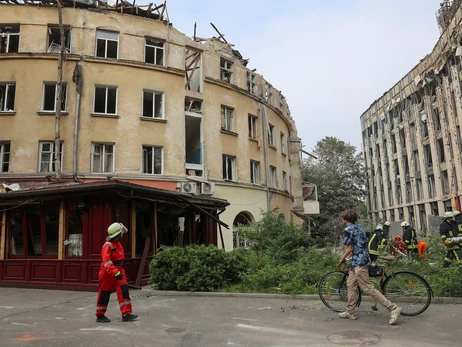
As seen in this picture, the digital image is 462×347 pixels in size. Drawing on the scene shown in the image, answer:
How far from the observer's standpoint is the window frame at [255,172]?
24.2m

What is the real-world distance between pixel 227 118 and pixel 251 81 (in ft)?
13.1

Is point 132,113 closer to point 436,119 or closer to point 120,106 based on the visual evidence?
point 120,106

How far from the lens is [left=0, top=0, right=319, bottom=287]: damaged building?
18.4 m

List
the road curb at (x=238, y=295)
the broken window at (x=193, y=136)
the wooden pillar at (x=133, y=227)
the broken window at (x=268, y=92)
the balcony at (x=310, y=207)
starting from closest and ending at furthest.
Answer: the road curb at (x=238, y=295) < the wooden pillar at (x=133, y=227) < the broken window at (x=193, y=136) < the broken window at (x=268, y=92) < the balcony at (x=310, y=207)

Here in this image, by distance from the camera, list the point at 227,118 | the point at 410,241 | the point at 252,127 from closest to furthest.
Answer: the point at 410,241
the point at 227,118
the point at 252,127

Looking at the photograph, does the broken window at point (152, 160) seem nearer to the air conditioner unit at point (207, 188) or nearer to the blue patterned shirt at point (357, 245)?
the air conditioner unit at point (207, 188)

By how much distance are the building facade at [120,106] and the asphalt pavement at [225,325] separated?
11.3 meters

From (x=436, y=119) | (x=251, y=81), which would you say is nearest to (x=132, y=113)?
(x=251, y=81)

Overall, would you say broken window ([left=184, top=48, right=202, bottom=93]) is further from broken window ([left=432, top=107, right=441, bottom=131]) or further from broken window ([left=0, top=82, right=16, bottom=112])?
broken window ([left=432, top=107, right=441, bottom=131])

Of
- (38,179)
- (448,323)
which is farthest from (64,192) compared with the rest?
(448,323)

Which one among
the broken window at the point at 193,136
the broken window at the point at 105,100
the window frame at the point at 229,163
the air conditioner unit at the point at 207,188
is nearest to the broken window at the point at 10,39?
the broken window at the point at 105,100

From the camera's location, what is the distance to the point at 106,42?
20.5 m

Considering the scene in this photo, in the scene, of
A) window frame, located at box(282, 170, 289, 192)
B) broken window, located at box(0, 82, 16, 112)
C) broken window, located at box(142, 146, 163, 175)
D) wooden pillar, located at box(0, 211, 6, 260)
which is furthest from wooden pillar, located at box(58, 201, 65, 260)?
window frame, located at box(282, 170, 289, 192)

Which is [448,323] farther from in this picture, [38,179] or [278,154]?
[278,154]
